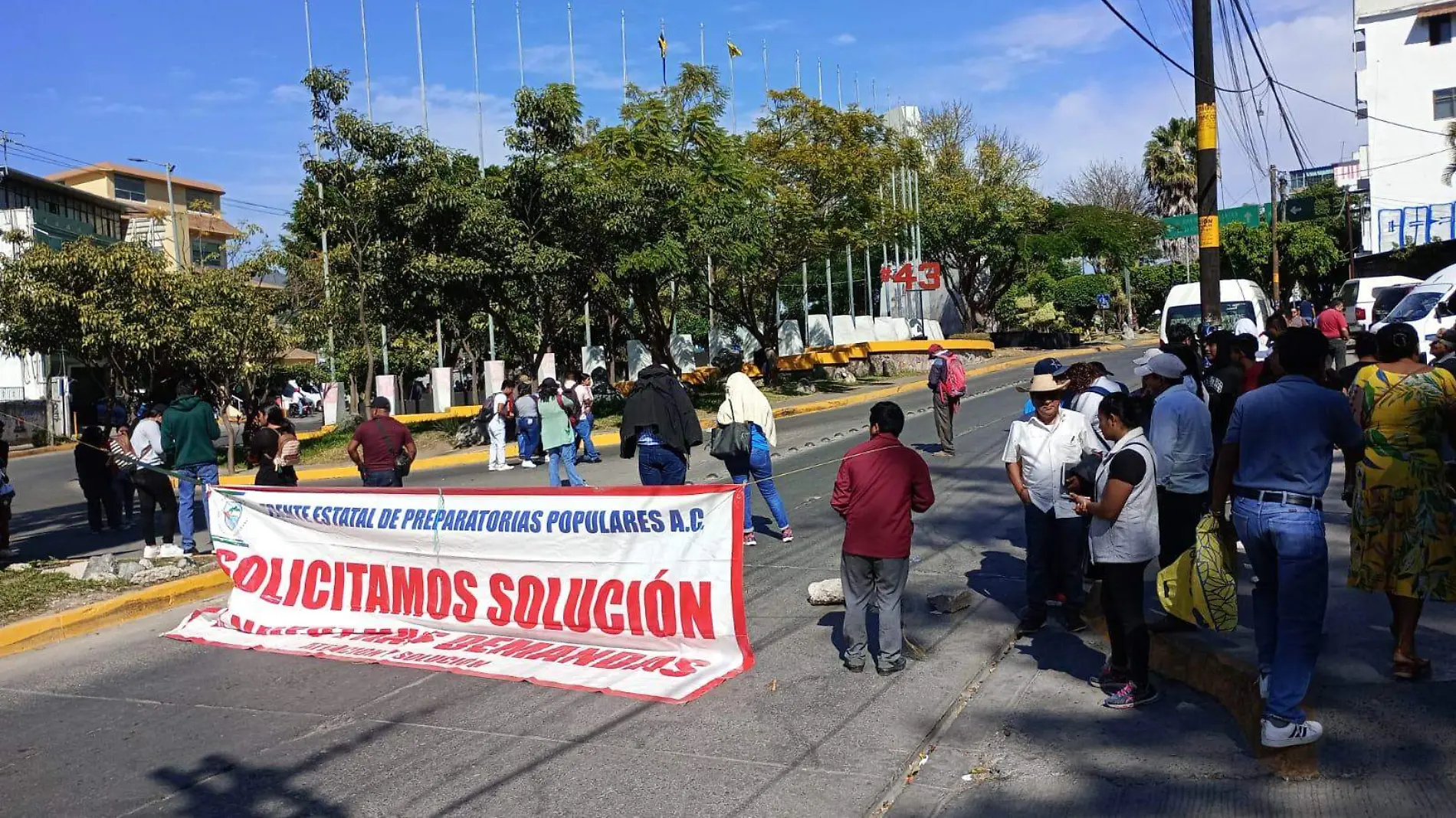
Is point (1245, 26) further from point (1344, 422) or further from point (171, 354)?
point (171, 354)

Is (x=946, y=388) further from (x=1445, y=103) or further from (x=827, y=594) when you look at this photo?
(x=1445, y=103)

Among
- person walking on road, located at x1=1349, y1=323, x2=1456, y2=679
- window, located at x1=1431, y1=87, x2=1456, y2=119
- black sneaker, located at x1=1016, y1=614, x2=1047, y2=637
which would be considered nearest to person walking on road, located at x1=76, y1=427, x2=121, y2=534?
black sneaker, located at x1=1016, y1=614, x2=1047, y2=637

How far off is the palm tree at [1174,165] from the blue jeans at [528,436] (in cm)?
4737

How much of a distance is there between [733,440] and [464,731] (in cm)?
434

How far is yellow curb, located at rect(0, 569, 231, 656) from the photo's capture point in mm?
8430

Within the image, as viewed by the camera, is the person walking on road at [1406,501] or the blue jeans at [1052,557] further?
the blue jeans at [1052,557]

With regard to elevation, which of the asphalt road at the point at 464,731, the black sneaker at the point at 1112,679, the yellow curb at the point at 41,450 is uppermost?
the black sneaker at the point at 1112,679

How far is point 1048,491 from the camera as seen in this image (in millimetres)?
6785

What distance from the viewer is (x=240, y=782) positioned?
17.2 feet

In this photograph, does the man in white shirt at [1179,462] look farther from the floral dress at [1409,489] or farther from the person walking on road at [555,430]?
the person walking on road at [555,430]

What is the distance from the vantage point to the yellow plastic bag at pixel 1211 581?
5074 millimetres

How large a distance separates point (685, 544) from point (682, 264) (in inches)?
724

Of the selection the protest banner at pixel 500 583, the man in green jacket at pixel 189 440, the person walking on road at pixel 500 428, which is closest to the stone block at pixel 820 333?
the person walking on road at pixel 500 428

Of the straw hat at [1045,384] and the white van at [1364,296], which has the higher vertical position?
the white van at [1364,296]
